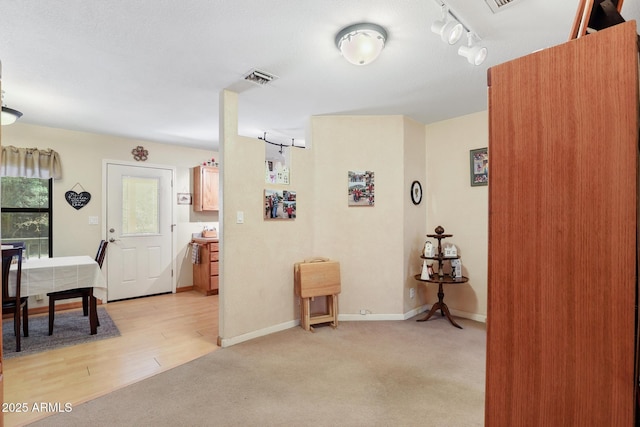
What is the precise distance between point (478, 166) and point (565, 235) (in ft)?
10.1

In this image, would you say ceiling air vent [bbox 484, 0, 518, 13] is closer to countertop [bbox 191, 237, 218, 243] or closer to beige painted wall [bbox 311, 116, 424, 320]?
beige painted wall [bbox 311, 116, 424, 320]

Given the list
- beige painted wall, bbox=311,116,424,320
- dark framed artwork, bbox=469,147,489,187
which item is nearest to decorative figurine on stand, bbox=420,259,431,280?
beige painted wall, bbox=311,116,424,320

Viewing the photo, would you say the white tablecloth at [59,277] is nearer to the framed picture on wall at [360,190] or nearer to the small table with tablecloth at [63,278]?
the small table with tablecloth at [63,278]

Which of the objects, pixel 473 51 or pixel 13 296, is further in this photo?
pixel 13 296

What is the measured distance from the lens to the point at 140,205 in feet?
16.0

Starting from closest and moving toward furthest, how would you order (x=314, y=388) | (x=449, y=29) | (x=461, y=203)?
(x=449, y=29), (x=314, y=388), (x=461, y=203)

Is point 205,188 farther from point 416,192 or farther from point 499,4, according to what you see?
point 499,4

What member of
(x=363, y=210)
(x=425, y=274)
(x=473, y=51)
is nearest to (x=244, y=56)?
(x=473, y=51)

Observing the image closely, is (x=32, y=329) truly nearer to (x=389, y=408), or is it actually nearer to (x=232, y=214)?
(x=232, y=214)

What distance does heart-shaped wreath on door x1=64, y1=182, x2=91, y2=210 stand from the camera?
14.1ft

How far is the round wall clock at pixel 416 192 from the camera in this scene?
3.88m

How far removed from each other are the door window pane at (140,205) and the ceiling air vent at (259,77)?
120 inches

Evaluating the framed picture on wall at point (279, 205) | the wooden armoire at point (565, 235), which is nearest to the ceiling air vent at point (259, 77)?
the framed picture on wall at point (279, 205)

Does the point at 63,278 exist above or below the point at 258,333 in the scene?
above
